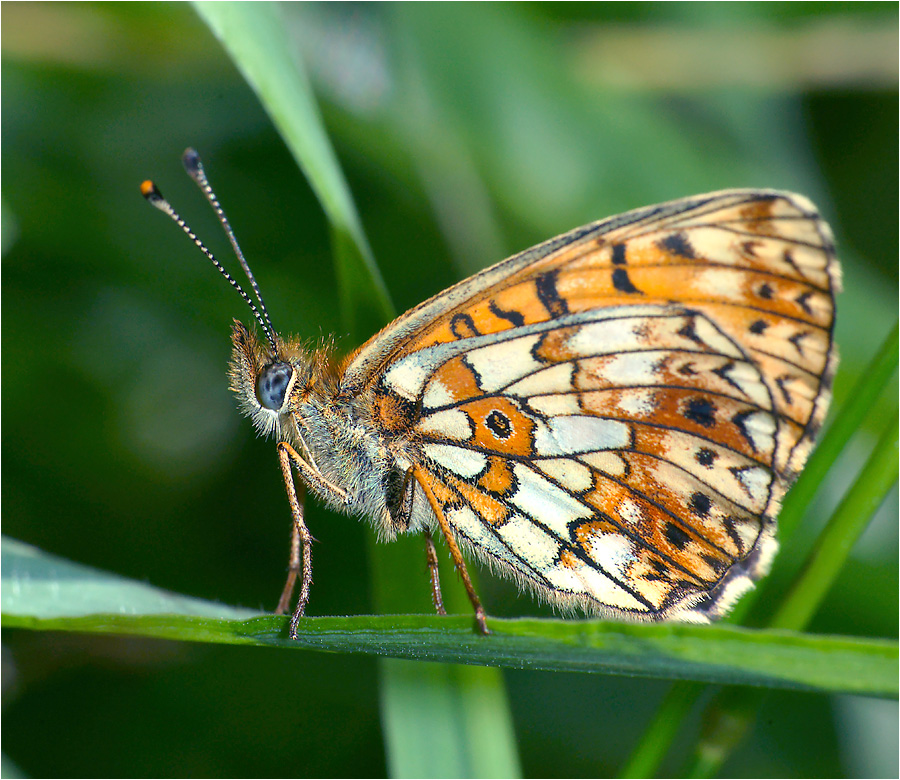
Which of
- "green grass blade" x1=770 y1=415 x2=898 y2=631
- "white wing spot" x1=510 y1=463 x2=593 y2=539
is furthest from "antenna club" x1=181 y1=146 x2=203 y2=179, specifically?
"green grass blade" x1=770 y1=415 x2=898 y2=631

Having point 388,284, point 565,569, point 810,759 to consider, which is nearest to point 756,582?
point 565,569

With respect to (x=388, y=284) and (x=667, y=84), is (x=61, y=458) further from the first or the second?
(x=667, y=84)

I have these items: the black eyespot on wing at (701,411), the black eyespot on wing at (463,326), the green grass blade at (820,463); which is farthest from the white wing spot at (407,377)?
the green grass blade at (820,463)

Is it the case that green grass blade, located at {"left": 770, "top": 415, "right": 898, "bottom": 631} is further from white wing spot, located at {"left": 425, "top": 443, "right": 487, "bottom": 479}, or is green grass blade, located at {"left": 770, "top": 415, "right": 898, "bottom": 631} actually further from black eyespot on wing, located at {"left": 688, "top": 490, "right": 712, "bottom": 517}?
white wing spot, located at {"left": 425, "top": 443, "right": 487, "bottom": 479}

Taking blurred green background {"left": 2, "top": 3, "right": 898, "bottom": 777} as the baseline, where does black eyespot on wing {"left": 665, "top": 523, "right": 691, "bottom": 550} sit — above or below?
below

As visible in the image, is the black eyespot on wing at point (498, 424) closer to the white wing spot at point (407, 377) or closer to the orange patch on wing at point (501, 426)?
the orange patch on wing at point (501, 426)

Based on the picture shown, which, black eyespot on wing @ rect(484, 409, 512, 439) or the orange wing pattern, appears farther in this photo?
black eyespot on wing @ rect(484, 409, 512, 439)

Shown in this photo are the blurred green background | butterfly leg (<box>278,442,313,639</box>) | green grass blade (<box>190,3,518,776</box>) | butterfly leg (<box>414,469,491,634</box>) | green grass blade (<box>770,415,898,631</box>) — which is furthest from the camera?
the blurred green background
